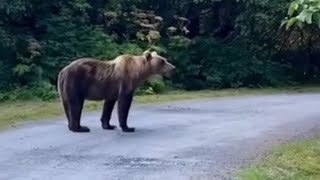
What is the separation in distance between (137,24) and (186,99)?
4930 millimetres

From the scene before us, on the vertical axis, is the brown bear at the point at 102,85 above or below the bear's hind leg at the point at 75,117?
above

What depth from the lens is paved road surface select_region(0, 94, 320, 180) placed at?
30.6ft

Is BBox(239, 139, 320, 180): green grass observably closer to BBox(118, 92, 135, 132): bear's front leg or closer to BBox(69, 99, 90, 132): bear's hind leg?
BBox(118, 92, 135, 132): bear's front leg

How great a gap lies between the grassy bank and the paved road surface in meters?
0.74

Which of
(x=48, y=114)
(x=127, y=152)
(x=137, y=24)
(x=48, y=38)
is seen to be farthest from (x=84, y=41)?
(x=127, y=152)

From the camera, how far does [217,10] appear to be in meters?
26.3

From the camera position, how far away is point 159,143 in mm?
11453

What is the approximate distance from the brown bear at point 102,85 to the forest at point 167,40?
5040 millimetres

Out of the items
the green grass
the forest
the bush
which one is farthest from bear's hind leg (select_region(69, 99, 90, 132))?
the bush

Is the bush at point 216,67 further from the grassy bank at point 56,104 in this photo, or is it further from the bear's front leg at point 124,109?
the bear's front leg at point 124,109

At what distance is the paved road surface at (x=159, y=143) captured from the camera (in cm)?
932

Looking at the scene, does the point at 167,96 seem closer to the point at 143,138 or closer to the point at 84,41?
the point at 84,41

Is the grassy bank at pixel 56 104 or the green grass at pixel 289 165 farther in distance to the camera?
the grassy bank at pixel 56 104

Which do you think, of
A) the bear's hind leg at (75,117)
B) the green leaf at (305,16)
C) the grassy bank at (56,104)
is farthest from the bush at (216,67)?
the green leaf at (305,16)
